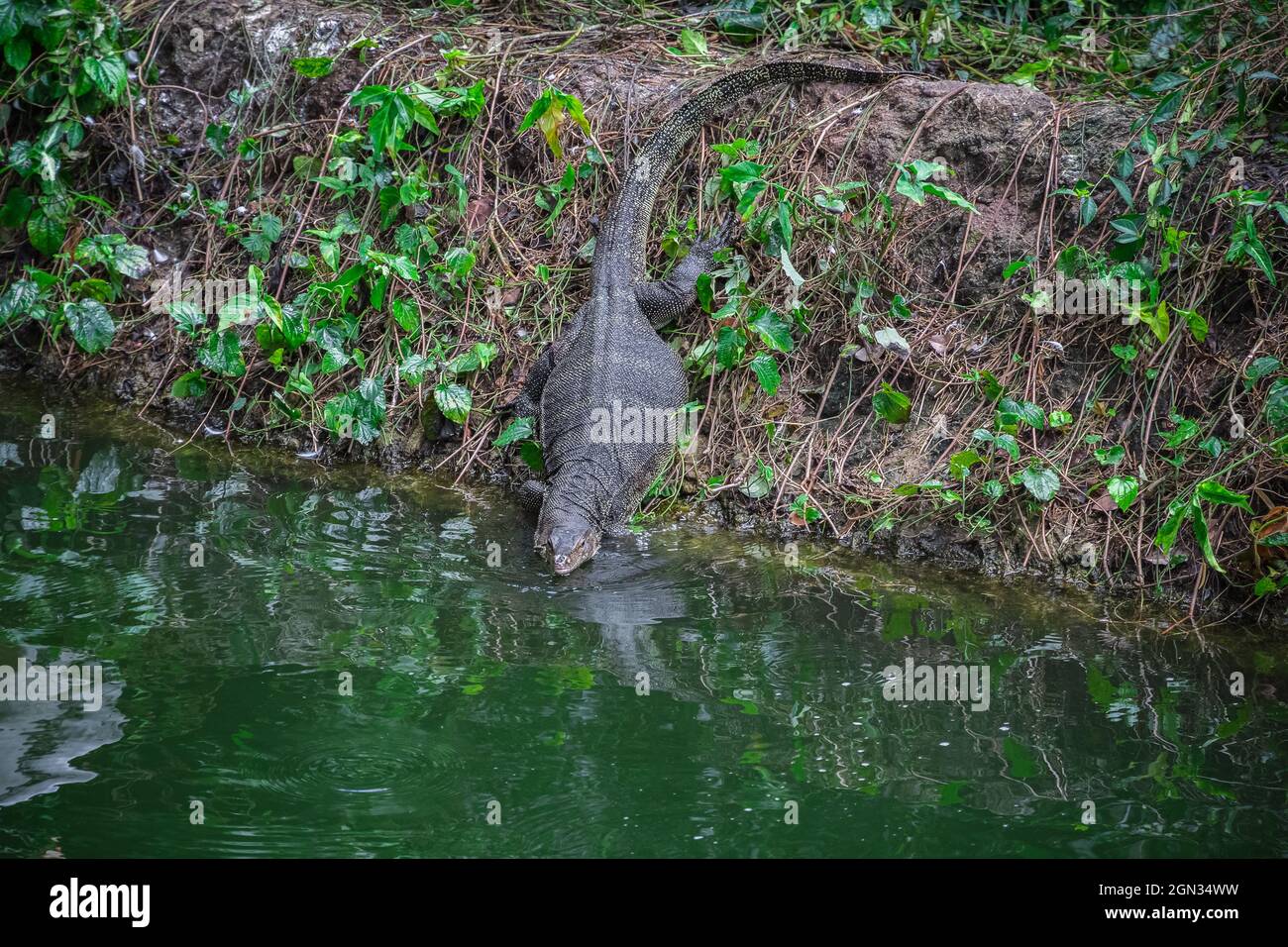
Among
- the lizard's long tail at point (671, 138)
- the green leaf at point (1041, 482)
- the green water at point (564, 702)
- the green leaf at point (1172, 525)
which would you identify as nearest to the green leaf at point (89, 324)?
the green water at point (564, 702)

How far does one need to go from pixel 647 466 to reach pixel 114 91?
4747 millimetres

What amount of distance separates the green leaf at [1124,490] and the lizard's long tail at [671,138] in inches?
123

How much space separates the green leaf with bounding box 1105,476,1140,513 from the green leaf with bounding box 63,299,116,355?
6.22m

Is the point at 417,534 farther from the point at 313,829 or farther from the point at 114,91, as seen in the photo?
the point at 114,91

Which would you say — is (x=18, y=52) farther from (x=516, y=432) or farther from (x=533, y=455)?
(x=533, y=455)

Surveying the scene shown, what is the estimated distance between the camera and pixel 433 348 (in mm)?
7363

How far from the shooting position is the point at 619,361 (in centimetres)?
684

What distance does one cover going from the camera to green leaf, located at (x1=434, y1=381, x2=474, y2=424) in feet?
22.7

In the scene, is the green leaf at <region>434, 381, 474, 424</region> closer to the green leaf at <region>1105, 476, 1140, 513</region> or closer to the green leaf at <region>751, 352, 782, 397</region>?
the green leaf at <region>751, 352, 782, 397</region>

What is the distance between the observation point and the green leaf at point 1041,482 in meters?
5.99

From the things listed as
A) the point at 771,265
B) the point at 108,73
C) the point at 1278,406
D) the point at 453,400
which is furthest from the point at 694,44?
the point at 1278,406

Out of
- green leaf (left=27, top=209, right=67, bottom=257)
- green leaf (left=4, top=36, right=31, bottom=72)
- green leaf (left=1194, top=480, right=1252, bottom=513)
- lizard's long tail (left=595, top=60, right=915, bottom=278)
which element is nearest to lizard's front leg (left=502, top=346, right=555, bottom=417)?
lizard's long tail (left=595, top=60, right=915, bottom=278)

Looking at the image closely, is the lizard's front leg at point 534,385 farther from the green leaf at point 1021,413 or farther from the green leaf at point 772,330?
the green leaf at point 1021,413

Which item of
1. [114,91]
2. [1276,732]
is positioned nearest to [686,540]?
[1276,732]
